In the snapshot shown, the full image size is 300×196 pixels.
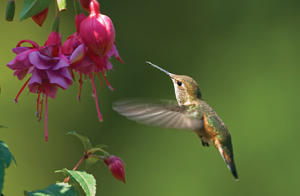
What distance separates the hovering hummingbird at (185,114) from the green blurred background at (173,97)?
3.42ft

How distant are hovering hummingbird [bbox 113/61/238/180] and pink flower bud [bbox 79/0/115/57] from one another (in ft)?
0.59

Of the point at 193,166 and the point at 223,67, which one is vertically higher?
the point at 223,67

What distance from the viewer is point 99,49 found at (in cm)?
96

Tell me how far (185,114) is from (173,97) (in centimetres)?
125

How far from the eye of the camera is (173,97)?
2596mm

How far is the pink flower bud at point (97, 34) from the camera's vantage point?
0.96 metres

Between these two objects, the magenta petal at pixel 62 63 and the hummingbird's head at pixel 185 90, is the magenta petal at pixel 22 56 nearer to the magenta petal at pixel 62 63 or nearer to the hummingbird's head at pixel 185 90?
the magenta petal at pixel 62 63

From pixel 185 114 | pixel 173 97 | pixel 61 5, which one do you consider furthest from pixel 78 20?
pixel 173 97

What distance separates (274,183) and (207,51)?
811 millimetres

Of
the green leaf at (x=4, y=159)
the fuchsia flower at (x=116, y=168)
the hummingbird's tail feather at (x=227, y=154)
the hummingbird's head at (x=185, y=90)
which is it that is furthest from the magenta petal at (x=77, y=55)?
the hummingbird's tail feather at (x=227, y=154)

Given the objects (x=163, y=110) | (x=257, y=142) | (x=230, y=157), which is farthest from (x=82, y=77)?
(x=257, y=142)

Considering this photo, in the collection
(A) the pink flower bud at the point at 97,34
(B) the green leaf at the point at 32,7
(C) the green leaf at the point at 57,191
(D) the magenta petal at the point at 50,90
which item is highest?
(B) the green leaf at the point at 32,7

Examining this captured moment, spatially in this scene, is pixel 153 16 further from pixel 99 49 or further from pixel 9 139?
pixel 99 49

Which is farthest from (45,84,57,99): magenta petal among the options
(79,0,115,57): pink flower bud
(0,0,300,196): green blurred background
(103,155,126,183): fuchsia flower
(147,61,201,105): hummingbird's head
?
(0,0,300,196): green blurred background
